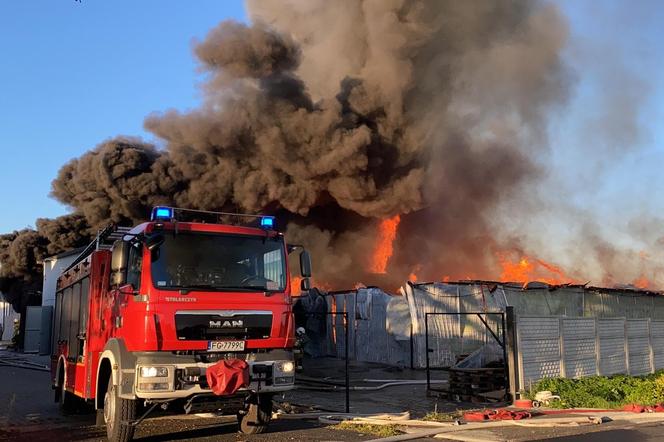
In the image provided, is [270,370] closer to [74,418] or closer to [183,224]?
[183,224]

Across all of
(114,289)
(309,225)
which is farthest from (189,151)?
(114,289)

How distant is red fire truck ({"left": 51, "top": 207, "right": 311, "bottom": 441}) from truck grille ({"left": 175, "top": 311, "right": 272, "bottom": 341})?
0.01m

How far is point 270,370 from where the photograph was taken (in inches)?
262

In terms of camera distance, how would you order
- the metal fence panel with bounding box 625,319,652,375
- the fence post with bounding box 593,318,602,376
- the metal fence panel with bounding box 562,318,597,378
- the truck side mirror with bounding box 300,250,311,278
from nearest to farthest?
the truck side mirror with bounding box 300,250,311,278 < the metal fence panel with bounding box 562,318,597,378 < the fence post with bounding box 593,318,602,376 < the metal fence panel with bounding box 625,319,652,375

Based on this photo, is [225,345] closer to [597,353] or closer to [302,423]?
[302,423]

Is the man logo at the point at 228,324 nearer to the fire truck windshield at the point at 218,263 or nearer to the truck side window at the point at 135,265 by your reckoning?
the fire truck windshield at the point at 218,263

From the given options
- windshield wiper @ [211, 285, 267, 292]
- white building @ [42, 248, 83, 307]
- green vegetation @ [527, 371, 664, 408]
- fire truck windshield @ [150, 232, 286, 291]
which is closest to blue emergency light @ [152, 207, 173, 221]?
fire truck windshield @ [150, 232, 286, 291]

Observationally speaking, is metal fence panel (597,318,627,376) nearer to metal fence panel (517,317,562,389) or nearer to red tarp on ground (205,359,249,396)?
metal fence panel (517,317,562,389)

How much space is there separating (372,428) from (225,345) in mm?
2465

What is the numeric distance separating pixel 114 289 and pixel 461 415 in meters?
5.31

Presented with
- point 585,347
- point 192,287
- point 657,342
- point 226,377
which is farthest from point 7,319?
point 226,377

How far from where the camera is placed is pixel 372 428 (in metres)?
7.68

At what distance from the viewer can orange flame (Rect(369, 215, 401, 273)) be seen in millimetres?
34250

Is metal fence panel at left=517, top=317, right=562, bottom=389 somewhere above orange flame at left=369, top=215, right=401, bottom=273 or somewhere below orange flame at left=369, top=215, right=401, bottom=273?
below
